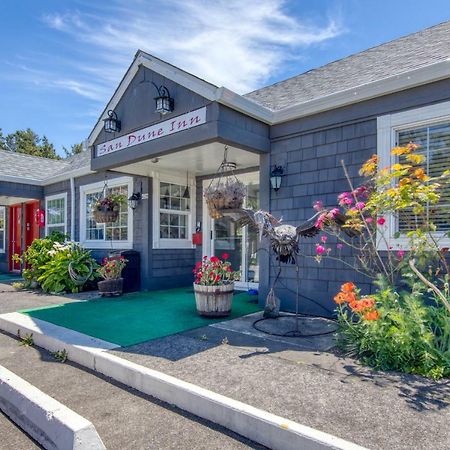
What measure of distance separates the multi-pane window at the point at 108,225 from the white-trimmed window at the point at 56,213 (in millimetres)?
1157

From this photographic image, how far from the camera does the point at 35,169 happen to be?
39.5 ft

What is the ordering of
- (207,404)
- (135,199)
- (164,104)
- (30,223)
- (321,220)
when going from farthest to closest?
(30,223), (135,199), (164,104), (321,220), (207,404)

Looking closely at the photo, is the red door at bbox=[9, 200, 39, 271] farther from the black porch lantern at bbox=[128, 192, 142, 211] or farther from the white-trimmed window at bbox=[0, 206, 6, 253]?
the black porch lantern at bbox=[128, 192, 142, 211]

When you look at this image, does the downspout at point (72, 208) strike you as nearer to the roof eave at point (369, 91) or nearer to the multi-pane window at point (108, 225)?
the multi-pane window at point (108, 225)

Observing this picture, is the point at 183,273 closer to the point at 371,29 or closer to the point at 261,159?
the point at 261,159

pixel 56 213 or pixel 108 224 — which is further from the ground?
pixel 56 213

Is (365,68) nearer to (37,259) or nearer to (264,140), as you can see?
(264,140)

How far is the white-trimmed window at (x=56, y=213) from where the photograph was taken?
1034 cm

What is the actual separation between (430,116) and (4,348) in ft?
18.8

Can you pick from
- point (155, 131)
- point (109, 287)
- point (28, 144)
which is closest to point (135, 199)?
point (109, 287)

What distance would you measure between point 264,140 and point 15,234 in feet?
35.8

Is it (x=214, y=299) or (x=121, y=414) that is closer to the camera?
(x=121, y=414)

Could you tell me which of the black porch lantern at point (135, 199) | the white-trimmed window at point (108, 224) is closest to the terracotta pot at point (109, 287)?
the white-trimmed window at point (108, 224)

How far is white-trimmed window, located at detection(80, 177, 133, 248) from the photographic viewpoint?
8.23m
